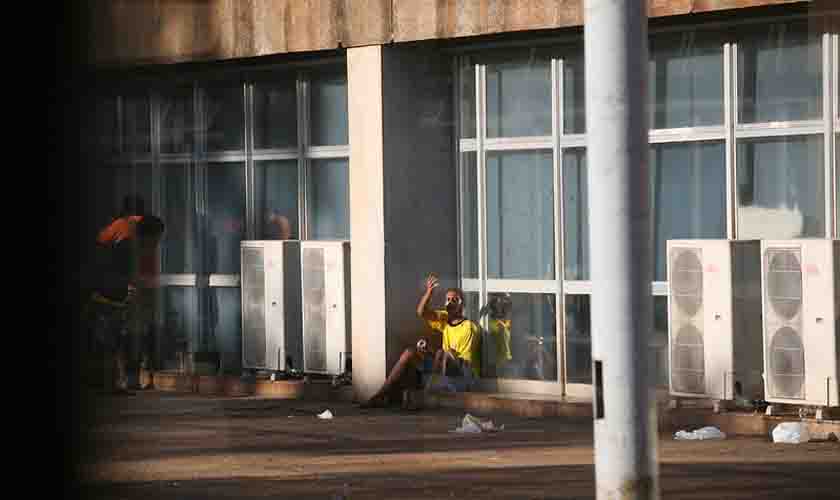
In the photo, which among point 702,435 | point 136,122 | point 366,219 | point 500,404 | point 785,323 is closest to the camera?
point 136,122

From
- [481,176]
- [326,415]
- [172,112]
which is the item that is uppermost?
[481,176]

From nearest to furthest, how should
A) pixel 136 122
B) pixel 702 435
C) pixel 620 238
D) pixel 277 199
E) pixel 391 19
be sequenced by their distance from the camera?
pixel 136 122 → pixel 620 238 → pixel 702 435 → pixel 391 19 → pixel 277 199

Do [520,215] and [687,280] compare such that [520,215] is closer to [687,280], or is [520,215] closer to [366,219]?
[366,219]

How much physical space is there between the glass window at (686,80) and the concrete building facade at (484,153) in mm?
14

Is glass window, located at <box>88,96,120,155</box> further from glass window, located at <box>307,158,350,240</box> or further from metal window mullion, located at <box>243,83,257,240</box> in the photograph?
metal window mullion, located at <box>243,83,257,240</box>

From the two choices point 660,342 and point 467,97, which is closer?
point 660,342

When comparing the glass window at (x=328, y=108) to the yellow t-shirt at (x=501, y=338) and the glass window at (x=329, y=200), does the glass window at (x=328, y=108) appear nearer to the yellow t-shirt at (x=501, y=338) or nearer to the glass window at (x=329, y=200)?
the glass window at (x=329, y=200)

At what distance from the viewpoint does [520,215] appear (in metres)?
14.7

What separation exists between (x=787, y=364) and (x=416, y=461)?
10.4 ft

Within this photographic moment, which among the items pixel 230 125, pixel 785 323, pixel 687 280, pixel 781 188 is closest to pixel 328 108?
pixel 230 125

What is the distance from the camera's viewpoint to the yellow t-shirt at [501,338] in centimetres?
1482

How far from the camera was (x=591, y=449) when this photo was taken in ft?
37.3

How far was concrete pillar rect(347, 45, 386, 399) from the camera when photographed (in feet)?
48.8

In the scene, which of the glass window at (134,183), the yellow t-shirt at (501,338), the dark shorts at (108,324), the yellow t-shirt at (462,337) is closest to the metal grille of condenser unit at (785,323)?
the yellow t-shirt at (501,338)
